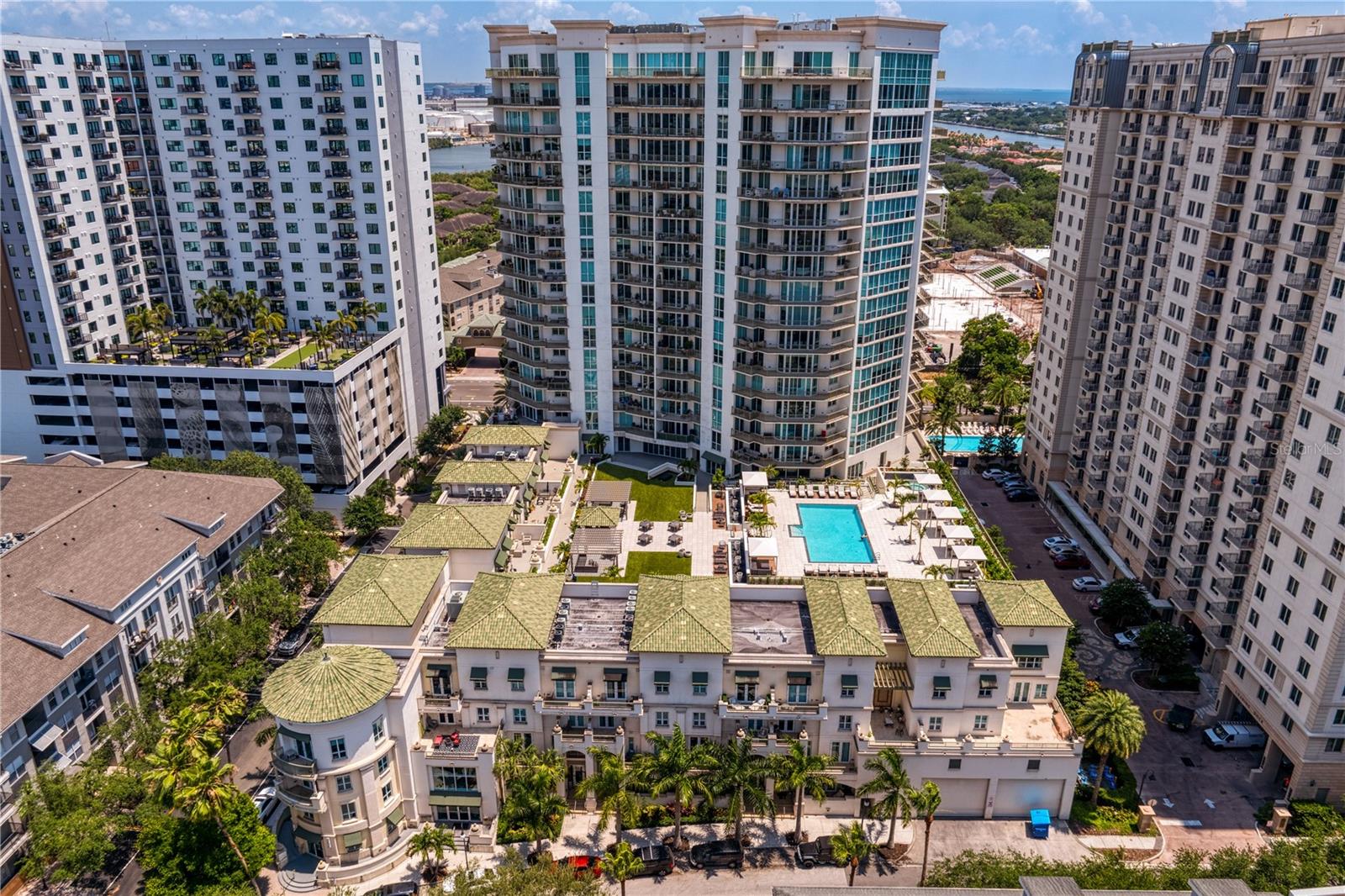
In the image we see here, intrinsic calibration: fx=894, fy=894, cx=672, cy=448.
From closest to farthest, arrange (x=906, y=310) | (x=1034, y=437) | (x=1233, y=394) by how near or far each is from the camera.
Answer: (x=1233, y=394), (x=906, y=310), (x=1034, y=437)

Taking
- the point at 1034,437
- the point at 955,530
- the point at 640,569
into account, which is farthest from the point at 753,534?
the point at 1034,437

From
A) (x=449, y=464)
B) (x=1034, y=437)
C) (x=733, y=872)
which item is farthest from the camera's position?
(x=1034, y=437)

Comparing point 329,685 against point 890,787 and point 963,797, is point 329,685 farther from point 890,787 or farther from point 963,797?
point 963,797

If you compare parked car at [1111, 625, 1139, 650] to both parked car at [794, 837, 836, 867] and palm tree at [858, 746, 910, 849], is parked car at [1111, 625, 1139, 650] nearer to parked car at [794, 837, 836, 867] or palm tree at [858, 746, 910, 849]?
palm tree at [858, 746, 910, 849]

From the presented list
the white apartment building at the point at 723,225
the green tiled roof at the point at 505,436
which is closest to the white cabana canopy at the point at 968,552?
the white apartment building at the point at 723,225

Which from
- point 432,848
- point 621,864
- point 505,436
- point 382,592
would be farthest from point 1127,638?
point 382,592

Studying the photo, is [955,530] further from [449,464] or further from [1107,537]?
[449,464]

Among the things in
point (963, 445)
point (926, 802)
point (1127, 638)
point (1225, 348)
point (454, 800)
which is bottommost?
point (1127, 638)
